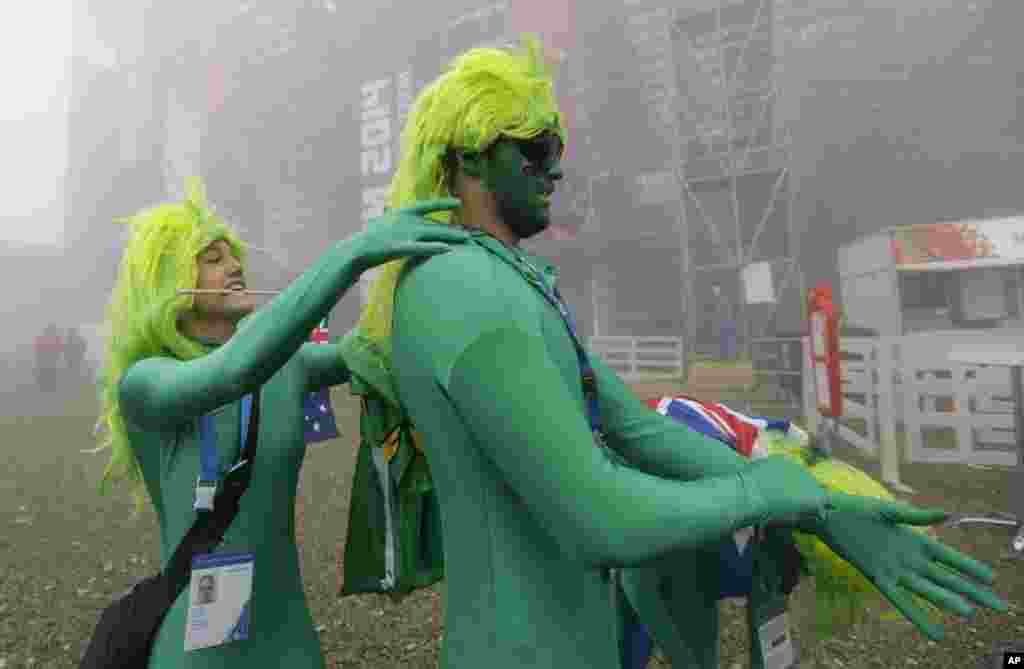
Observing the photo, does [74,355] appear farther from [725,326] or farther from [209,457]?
[209,457]

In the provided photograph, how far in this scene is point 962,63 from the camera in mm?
18469

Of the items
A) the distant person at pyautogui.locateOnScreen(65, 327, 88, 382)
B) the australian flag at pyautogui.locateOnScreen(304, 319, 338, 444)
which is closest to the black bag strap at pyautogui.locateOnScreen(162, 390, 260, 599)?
the australian flag at pyautogui.locateOnScreen(304, 319, 338, 444)

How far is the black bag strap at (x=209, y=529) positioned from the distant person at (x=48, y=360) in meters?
20.3

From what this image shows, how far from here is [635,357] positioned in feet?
47.6

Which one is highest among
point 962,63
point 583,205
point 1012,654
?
point 962,63

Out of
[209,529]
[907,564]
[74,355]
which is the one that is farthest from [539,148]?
[74,355]

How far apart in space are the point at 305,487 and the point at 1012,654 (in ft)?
21.7

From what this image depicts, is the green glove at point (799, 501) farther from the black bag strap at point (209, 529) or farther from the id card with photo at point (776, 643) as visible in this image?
the black bag strap at point (209, 529)

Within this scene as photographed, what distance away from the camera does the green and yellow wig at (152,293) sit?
1.68 metres

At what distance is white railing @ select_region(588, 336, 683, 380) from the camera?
14.0 m

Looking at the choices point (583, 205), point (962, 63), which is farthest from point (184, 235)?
point (962, 63)

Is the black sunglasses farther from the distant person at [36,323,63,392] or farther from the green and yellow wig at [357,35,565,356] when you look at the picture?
the distant person at [36,323,63,392]

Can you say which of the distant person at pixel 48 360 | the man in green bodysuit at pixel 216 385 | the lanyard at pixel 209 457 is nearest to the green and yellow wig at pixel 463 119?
the man in green bodysuit at pixel 216 385

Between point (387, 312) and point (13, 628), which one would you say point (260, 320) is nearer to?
point (387, 312)
